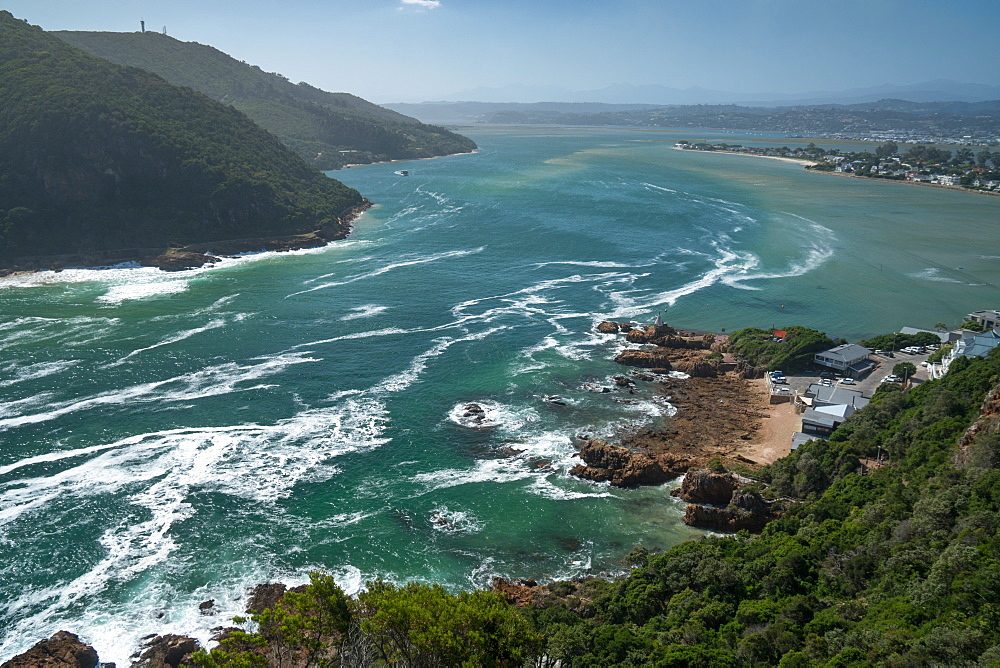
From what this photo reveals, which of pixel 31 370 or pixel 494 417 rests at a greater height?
pixel 31 370

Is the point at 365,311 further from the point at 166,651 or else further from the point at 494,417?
the point at 166,651

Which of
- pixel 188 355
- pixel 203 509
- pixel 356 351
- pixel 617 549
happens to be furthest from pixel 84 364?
pixel 617 549

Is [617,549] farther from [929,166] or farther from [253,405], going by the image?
[929,166]

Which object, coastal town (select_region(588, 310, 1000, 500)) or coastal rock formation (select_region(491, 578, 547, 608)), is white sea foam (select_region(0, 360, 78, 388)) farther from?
coastal town (select_region(588, 310, 1000, 500))

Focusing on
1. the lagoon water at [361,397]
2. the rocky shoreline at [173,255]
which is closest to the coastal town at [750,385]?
the lagoon water at [361,397]

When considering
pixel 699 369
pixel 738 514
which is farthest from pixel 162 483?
pixel 699 369

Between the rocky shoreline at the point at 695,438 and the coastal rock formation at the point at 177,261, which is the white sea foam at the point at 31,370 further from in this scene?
the rocky shoreline at the point at 695,438
